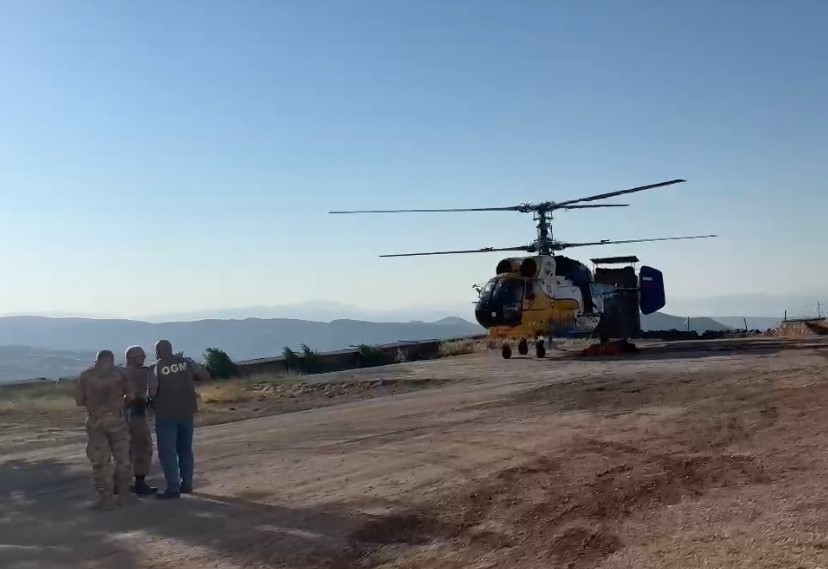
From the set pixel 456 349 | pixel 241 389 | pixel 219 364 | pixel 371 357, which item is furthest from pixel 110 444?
pixel 456 349

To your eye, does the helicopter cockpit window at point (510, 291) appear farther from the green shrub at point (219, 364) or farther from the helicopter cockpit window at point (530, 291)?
the green shrub at point (219, 364)

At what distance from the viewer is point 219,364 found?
92.3ft

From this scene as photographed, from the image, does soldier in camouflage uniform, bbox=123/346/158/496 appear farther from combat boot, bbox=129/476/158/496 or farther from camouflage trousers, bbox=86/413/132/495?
camouflage trousers, bbox=86/413/132/495

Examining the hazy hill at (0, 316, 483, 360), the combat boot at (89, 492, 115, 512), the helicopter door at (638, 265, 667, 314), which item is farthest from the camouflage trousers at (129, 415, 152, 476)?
the hazy hill at (0, 316, 483, 360)

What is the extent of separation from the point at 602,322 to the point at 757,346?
5.67 meters

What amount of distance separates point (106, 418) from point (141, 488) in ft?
3.25

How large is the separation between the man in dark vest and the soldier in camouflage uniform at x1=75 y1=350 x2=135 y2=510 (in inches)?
15.8

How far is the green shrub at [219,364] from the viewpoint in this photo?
27628mm

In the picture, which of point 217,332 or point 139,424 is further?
point 217,332

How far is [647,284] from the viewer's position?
108ft

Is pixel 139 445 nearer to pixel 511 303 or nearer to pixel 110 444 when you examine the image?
pixel 110 444

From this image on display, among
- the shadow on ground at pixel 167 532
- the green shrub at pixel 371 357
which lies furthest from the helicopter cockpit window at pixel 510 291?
the shadow on ground at pixel 167 532

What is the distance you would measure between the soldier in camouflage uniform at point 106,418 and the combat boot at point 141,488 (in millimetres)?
332

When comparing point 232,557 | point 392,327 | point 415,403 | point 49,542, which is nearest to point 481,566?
point 232,557
